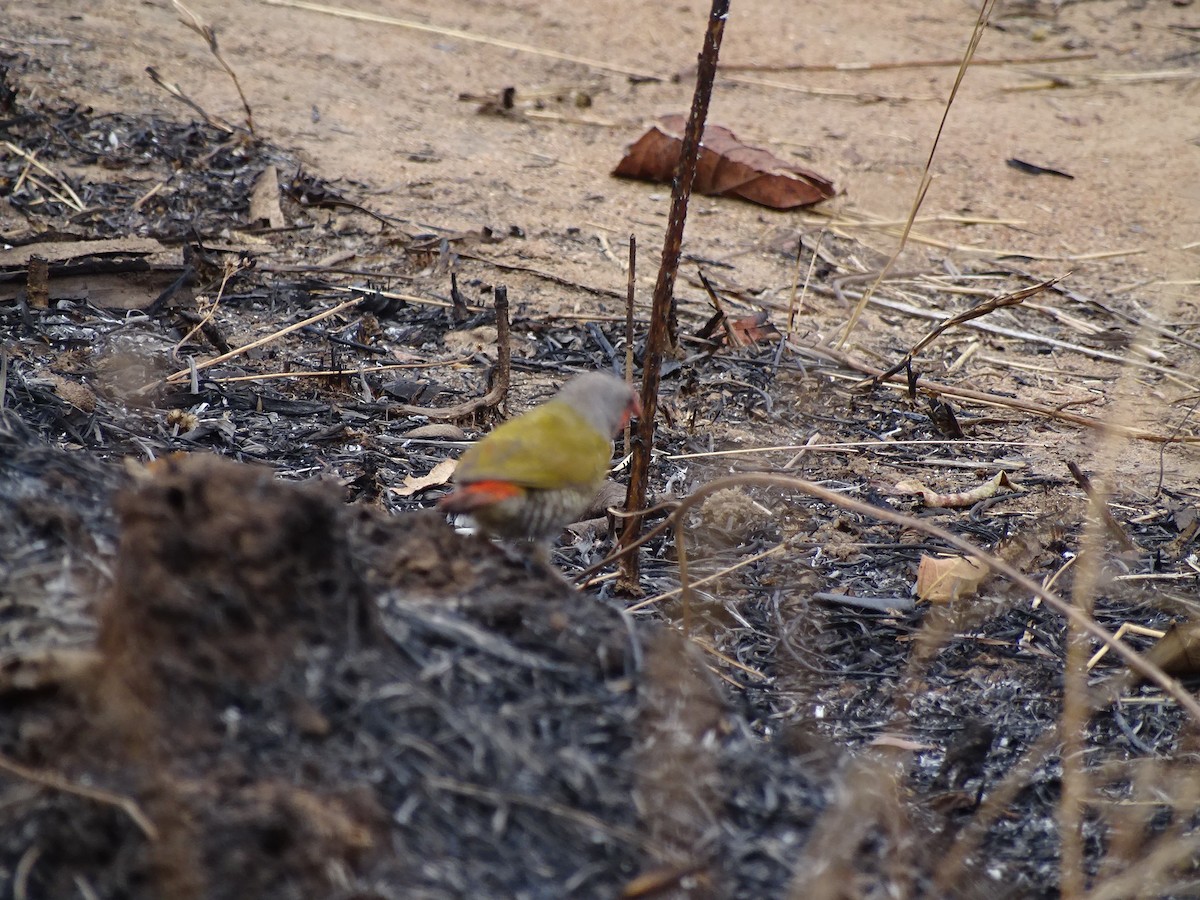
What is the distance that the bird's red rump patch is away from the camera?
3084 millimetres

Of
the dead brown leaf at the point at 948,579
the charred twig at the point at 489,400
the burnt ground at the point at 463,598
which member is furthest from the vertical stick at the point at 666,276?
the dead brown leaf at the point at 948,579

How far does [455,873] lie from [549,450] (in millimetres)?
1510

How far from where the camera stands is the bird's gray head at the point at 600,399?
3.70 meters

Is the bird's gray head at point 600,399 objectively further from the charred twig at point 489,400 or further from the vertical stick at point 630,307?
the charred twig at point 489,400

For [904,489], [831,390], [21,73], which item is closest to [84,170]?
[21,73]

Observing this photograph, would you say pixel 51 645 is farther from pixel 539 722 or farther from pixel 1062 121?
pixel 1062 121

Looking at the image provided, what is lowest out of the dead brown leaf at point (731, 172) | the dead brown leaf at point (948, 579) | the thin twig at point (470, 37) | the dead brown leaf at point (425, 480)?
A: the dead brown leaf at point (425, 480)

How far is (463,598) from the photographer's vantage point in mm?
2531

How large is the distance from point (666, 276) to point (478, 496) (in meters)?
0.92

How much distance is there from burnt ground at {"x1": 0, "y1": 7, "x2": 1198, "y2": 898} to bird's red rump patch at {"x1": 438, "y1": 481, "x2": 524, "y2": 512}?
12.0 inches

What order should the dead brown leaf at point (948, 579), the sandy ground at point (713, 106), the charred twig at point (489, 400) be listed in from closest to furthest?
the dead brown leaf at point (948, 579) → the charred twig at point (489, 400) → the sandy ground at point (713, 106)

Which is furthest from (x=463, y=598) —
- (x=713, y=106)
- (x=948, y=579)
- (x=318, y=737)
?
(x=713, y=106)

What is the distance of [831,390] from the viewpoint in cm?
548

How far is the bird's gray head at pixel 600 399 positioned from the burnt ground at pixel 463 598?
596 millimetres
